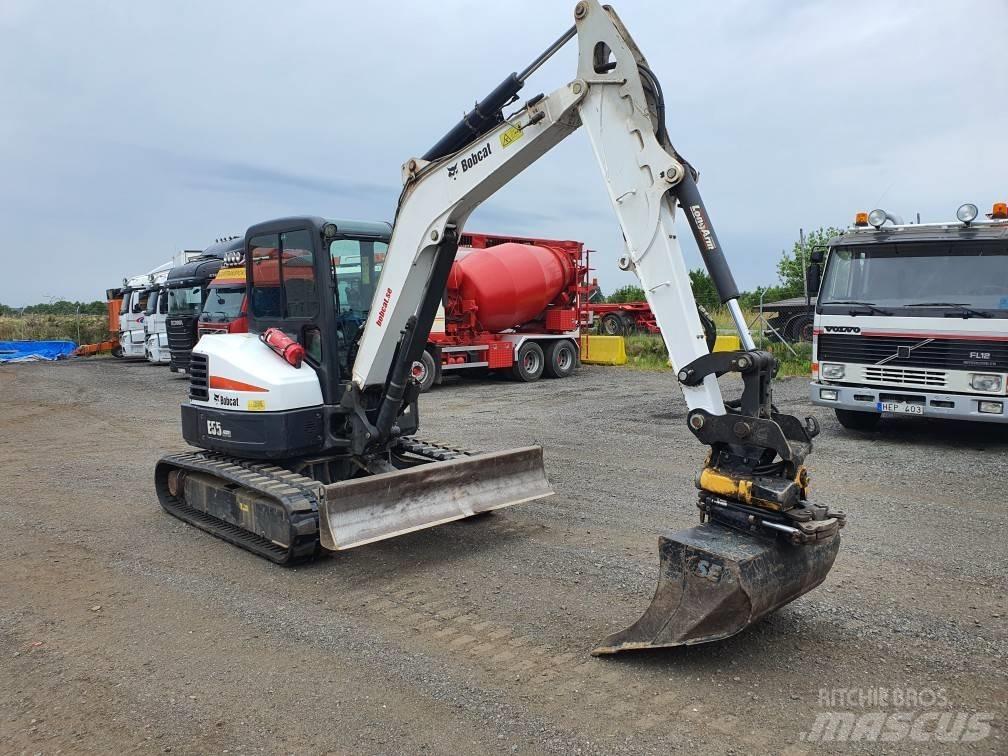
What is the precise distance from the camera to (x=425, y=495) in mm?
5660

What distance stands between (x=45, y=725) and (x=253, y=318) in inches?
146

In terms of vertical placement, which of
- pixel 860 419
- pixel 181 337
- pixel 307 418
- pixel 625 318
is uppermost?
pixel 625 318

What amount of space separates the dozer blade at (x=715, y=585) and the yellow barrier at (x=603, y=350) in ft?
57.1

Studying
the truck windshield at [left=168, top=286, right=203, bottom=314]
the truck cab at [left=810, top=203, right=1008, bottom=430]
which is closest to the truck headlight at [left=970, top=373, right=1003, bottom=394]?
the truck cab at [left=810, top=203, right=1008, bottom=430]

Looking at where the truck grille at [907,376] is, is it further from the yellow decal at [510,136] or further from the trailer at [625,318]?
the trailer at [625,318]

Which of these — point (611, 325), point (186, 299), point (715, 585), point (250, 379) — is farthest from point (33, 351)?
point (715, 585)

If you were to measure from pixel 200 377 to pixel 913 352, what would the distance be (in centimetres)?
773

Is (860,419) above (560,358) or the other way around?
the other way around

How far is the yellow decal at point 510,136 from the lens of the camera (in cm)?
491

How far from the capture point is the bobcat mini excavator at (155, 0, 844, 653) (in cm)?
383

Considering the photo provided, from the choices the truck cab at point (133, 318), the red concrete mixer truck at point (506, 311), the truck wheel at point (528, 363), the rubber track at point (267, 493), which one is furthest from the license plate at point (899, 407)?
the truck cab at point (133, 318)

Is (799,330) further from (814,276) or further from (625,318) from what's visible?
(814,276)

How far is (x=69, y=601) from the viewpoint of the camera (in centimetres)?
494

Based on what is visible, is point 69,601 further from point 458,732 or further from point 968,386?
point 968,386
